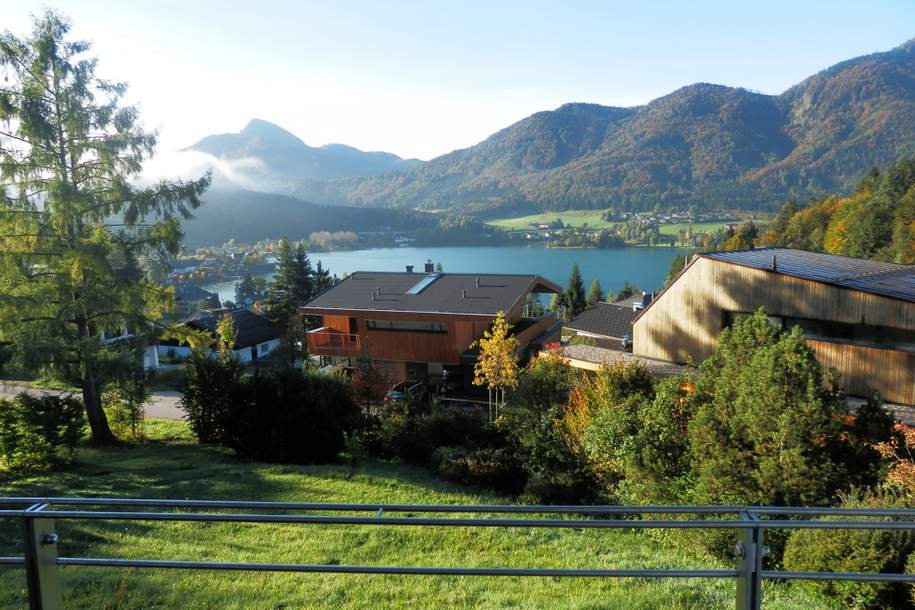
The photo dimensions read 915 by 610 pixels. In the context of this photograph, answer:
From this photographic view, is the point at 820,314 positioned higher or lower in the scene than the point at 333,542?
higher

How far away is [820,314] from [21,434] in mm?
16317

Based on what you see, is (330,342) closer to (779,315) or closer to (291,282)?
(291,282)

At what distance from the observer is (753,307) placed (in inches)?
539

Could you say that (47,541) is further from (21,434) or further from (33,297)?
(33,297)

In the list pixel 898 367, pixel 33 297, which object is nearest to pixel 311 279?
pixel 33 297

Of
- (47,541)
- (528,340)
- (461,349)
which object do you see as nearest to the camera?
(47,541)

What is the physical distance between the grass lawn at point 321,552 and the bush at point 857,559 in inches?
16.0

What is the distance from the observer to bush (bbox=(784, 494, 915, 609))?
17.4 feet

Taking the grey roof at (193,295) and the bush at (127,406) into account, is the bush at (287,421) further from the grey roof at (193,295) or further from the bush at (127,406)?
the grey roof at (193,295)

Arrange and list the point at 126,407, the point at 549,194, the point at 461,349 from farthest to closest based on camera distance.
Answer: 1. the point at 549,194
2. the point at 461,349
3. the point at 126,407

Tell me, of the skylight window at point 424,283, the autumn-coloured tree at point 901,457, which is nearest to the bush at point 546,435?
the autumn-coloured tree at point 901,457

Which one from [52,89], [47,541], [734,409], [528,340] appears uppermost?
[52,89]

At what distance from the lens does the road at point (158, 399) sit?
2100cm

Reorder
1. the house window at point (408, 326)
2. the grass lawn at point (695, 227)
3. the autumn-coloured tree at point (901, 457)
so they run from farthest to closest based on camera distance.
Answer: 1. the grass lawn at point (695, 227)
2. the house window at point (408, 326)
3. the autumn-coloured tree at point (901, 457)
